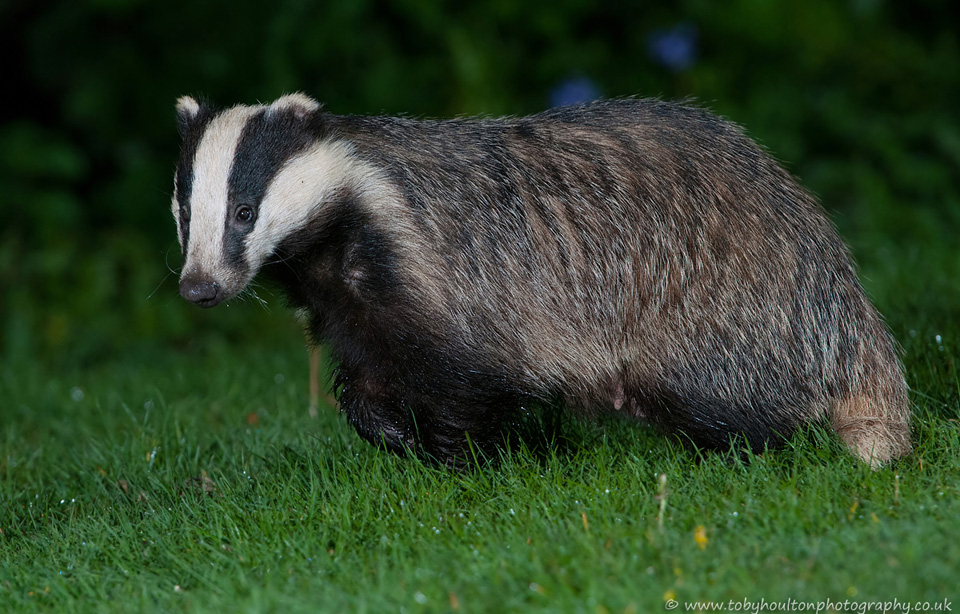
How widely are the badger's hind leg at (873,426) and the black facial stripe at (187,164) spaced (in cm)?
229

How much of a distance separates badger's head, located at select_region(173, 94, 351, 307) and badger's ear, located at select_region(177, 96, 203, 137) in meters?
0.15

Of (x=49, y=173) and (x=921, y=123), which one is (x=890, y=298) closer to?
(x=921, y=123)

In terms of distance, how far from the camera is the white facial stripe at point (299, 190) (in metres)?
3.81

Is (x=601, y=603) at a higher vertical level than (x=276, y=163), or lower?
lower

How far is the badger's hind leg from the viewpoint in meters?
3.79

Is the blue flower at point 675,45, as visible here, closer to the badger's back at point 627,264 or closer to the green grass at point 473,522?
the green grass at point 473,522

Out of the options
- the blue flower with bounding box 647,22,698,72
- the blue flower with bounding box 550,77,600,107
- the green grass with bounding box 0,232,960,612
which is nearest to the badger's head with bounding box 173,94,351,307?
the green grass with bounding box 0,232,960,612

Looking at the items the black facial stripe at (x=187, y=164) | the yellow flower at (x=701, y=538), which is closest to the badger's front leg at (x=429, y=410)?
the black facial stripe at (x=187, y=164)

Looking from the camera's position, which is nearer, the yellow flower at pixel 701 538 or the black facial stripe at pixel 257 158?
the yellow flower at pixel 701 538

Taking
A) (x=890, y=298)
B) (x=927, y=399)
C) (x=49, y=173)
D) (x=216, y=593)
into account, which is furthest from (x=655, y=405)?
(x=49, y=173)

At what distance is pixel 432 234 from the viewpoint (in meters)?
3.89

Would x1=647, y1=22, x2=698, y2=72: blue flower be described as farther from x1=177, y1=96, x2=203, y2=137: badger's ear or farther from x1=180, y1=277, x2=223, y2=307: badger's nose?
x1=180, y1=277, x2=223, y2=307: badger's nose

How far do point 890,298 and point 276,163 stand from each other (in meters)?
3.45

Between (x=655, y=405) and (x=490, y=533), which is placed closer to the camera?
(x=490, y=533)
